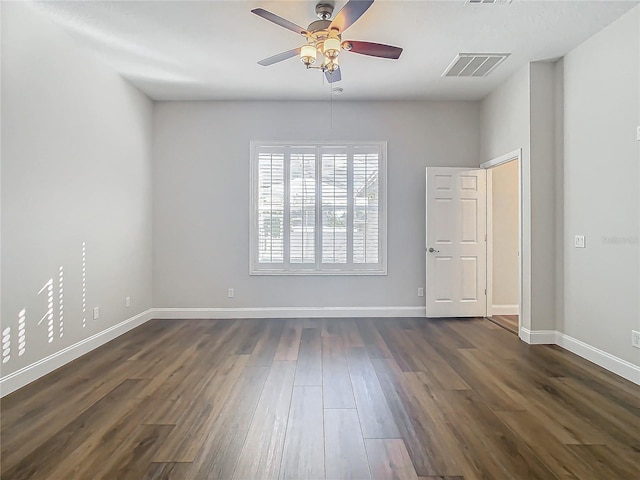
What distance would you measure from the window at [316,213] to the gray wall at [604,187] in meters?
2.25

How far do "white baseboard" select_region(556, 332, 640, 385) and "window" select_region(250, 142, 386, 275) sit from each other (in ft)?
7.35

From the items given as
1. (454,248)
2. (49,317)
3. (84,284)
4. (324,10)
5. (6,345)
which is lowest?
(6,345)

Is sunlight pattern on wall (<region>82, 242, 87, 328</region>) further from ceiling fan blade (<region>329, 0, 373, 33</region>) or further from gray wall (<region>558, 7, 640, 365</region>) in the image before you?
gray wall (<region>558, 7, 640, 365</region>)

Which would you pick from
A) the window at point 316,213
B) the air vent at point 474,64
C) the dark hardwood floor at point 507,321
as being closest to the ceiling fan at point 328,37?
the air vent at point 474,64

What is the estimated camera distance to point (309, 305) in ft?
16.8

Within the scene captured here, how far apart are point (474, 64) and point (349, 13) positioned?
2110mm

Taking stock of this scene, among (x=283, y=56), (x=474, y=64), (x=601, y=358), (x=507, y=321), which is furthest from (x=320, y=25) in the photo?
(x=507, y=321)

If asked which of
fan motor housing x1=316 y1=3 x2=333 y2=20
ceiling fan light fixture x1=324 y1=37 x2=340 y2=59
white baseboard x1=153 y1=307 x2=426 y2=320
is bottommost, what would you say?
white baseboard x1=153 y1=307 x2=426 y2=320

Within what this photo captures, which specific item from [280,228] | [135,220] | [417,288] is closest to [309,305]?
[280,228]

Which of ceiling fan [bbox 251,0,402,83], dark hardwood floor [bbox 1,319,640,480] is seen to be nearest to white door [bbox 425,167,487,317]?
dark hardwood floor [bbox 1,319,640,480]

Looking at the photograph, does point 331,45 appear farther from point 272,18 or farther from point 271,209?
point 271,209

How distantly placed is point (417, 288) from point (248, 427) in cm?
351

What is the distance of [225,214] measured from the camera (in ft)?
16.7

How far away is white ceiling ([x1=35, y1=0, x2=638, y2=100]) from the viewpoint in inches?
116
